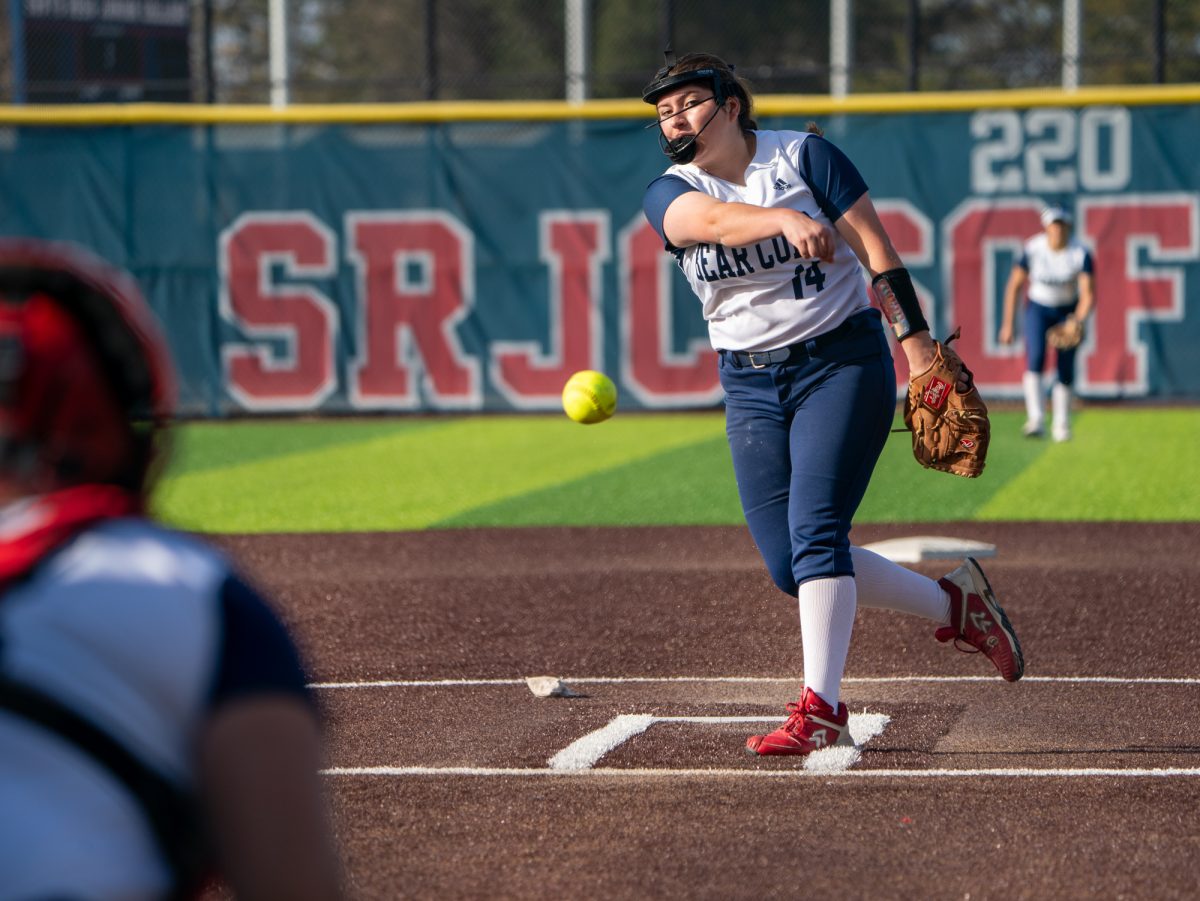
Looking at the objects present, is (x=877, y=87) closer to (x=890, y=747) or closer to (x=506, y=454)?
(x=506, y=454)

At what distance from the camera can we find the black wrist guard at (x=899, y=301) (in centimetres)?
530

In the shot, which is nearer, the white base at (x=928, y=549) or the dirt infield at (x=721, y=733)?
the dirt infield at (x=721, y=733)

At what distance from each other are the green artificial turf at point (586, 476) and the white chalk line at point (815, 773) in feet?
19.2

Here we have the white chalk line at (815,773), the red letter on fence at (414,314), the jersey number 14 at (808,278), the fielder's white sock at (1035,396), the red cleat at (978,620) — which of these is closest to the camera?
the white chalk line at (815,773)

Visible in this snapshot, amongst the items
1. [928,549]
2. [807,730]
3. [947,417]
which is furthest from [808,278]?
[928,549]

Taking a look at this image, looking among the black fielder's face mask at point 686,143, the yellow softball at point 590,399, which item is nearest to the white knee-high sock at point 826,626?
the black fielder's face mask at point 686,143

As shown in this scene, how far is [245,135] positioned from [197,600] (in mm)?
18396

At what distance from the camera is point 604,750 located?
214 inches

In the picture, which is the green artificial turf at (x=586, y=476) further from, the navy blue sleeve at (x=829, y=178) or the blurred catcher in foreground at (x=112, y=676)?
the blurred catcher in foreground at (x=112, y=676)

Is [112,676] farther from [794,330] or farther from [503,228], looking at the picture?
[503,228]

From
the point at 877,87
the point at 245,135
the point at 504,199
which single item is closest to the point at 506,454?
the point at 504,199

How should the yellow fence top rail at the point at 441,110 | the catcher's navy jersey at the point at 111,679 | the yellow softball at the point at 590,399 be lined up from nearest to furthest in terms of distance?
the catcher's navy jersey at the point at 111,679 < the yellow softball at the point at 590,399 < the yellow fence top rail at the point at 441,110

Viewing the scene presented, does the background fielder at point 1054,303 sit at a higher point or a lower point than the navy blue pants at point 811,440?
lower

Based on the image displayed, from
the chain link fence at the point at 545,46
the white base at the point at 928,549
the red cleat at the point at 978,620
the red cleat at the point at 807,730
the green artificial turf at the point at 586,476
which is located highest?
the chain link fence at the point at 545,46
